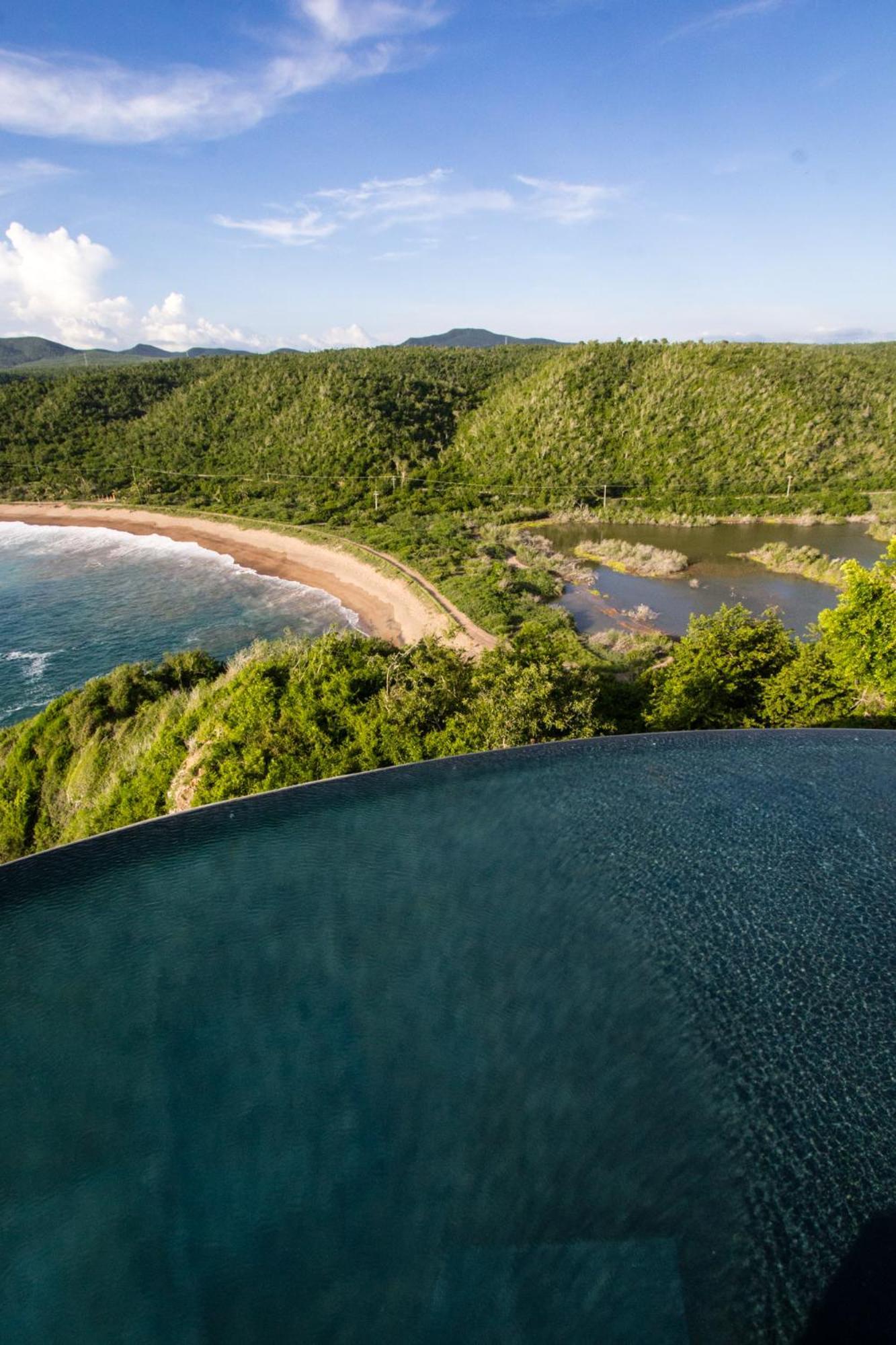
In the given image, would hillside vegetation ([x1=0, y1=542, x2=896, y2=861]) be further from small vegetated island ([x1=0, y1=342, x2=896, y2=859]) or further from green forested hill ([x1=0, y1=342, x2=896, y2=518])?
green forested hill ([x1=0, y1=342, x2=896, y2=518])

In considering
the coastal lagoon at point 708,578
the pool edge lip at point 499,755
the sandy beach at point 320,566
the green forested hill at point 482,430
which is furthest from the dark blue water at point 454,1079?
the green forested hill at point 482,430

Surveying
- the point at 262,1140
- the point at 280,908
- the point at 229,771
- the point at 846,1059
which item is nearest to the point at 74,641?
the point at 229,771

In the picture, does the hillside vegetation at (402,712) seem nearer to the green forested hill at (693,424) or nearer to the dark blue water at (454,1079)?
the dark blue water at (454,1079)

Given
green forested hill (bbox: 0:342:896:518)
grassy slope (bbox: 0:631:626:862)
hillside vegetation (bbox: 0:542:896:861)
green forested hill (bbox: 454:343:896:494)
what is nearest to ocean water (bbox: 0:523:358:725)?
grassy slope (bbox: 0:631:626:862)

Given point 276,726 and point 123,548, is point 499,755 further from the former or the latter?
point 123,548

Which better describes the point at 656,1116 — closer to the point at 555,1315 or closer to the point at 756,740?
the point at 555,1315

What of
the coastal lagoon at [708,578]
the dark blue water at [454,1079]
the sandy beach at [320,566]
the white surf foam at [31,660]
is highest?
the dark blue water at [454,1079]
